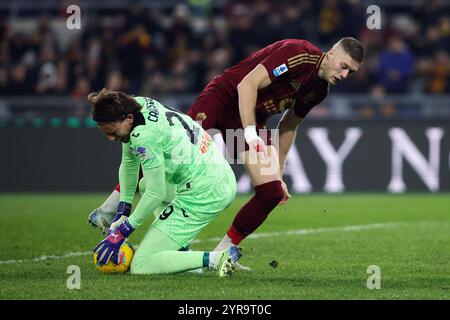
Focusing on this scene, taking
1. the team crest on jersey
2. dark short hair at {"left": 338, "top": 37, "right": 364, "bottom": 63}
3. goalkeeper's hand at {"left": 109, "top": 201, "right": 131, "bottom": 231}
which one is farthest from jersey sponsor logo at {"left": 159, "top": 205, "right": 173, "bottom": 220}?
dark short hair at {"left": 338, "top": 37, "right": 364, "bottom": 63}

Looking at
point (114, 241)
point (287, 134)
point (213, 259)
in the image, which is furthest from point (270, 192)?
point (114, 241)

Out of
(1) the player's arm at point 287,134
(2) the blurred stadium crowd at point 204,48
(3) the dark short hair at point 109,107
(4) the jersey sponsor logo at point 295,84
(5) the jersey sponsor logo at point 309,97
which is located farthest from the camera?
(2) the blurred stadium crowd at point 204,48

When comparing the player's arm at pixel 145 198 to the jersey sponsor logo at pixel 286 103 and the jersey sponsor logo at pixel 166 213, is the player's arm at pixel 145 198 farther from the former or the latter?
the jersey sponsor logo at pixel 286 103

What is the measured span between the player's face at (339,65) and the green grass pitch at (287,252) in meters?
1.63

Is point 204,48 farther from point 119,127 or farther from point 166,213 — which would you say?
point 119,127

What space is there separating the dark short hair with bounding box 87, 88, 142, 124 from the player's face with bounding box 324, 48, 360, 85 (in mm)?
1822

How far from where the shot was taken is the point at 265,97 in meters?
8.56

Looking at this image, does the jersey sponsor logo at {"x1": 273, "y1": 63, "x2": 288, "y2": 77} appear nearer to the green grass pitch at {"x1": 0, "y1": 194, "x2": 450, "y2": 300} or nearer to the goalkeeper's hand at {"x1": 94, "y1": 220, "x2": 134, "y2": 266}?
the green grass pitch at {"x1": 0, "y1": 194, "x2": 450, "y2": 300}

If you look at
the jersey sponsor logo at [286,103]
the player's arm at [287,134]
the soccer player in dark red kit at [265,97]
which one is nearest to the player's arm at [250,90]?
the soccer player in dark red kit at [265,97]

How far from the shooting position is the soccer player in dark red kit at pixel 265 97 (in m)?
8.10

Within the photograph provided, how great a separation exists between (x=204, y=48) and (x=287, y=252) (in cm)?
→ 1022
